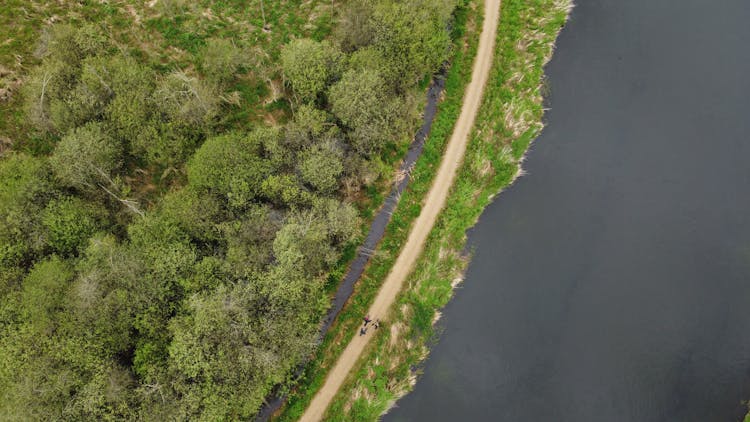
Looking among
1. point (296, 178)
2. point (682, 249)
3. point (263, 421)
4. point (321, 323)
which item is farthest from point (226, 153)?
point (682, 249)

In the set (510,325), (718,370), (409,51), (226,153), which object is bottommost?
(718,370)

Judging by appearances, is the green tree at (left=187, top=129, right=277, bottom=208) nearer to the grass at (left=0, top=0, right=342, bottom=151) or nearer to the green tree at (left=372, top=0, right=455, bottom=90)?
the grass at (left=0, top=0, right=342, bottom=151)

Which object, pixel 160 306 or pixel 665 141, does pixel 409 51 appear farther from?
pixel 160 306

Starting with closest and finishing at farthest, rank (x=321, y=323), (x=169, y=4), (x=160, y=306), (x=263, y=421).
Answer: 1. (x=160, y=306)
2. (x=263, y=421)
3. (x=321, y=323)
4. (x=169, y=4)

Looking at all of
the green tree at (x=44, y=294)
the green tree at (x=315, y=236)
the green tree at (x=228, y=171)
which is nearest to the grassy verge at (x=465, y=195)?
the green tree at (x=315, y=236)

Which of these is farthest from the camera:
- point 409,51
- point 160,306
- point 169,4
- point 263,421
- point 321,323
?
point 169,4

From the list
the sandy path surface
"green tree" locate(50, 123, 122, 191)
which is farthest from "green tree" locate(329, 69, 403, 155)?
"green tree" locate(50, 123, 122, 191)
